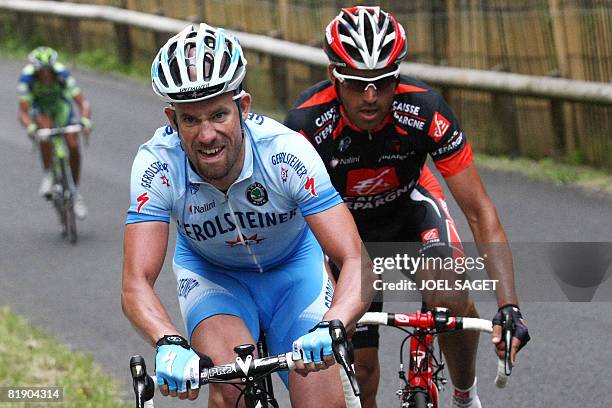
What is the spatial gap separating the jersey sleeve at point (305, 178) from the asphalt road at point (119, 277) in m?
2.85

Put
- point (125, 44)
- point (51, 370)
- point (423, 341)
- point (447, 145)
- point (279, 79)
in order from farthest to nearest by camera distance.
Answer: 1. point (125, 44)
2. point (279, 79)
3. point (51, 370)
4. point (447, 145)
5. point (423, 341)

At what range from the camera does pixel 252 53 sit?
1908 cm

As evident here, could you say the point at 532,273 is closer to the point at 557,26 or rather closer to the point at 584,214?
the point at 584,214

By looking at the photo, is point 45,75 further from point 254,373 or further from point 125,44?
point 254,373

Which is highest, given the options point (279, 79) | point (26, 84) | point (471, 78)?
point (279, 79)

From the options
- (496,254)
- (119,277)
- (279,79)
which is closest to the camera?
(496,254)

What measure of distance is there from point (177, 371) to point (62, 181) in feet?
31.0

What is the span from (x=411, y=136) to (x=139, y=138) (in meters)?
11.5

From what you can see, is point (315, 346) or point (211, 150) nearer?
point (315, 346)

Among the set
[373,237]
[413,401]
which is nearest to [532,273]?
[373,237]

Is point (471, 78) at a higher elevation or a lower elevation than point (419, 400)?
higher

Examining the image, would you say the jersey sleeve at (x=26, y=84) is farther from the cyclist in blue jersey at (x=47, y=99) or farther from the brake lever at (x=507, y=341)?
the brake lever at (x=507, y=341)

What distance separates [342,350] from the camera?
13.7 ft

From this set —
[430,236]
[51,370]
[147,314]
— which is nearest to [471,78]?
[51,370]
